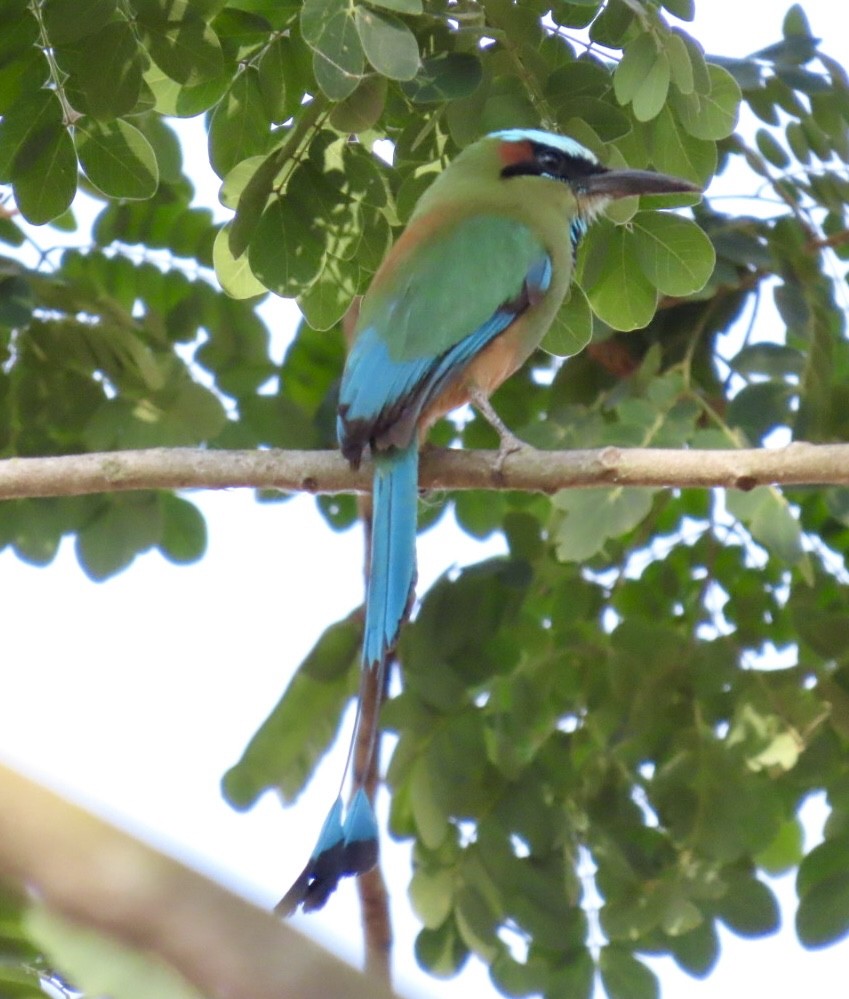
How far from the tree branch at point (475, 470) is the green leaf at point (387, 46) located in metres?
0.67

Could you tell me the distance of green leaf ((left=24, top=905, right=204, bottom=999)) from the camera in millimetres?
587

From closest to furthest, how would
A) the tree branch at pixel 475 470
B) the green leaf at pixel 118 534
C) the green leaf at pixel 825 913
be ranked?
the tree branch at pixel 475 470
the green leaf at pixel 825 913
the green leaf at pixel 118 534

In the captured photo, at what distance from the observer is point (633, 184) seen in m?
2.84

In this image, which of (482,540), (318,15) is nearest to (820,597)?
(482,540)

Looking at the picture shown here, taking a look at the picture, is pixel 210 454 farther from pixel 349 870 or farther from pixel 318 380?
pixel 318 380

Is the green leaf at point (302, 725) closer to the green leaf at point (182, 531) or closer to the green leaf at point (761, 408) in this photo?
the green leaf at point (182, 531)

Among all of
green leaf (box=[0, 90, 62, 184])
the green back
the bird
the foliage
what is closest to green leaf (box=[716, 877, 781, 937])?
the foliage

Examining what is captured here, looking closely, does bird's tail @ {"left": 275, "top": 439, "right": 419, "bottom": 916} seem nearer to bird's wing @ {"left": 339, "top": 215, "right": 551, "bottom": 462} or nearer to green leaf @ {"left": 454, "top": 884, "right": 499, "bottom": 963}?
bird's wing @ {"left": 339, "top": 215, "right": 551, "bottom": 462}

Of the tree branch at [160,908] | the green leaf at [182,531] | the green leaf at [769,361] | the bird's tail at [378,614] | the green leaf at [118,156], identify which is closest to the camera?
the tree branch at [160,908]

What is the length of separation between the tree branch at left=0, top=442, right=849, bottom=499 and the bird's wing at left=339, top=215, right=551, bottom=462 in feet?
0.53

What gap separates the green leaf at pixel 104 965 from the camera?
0.59 m

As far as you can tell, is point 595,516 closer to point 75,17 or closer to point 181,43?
point 181,43

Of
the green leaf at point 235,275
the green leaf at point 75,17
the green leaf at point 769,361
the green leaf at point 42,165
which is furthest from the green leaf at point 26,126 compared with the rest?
the green leaf at point 769,361

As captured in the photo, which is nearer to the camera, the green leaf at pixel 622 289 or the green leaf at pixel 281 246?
the green leaf at pixel 281 246
